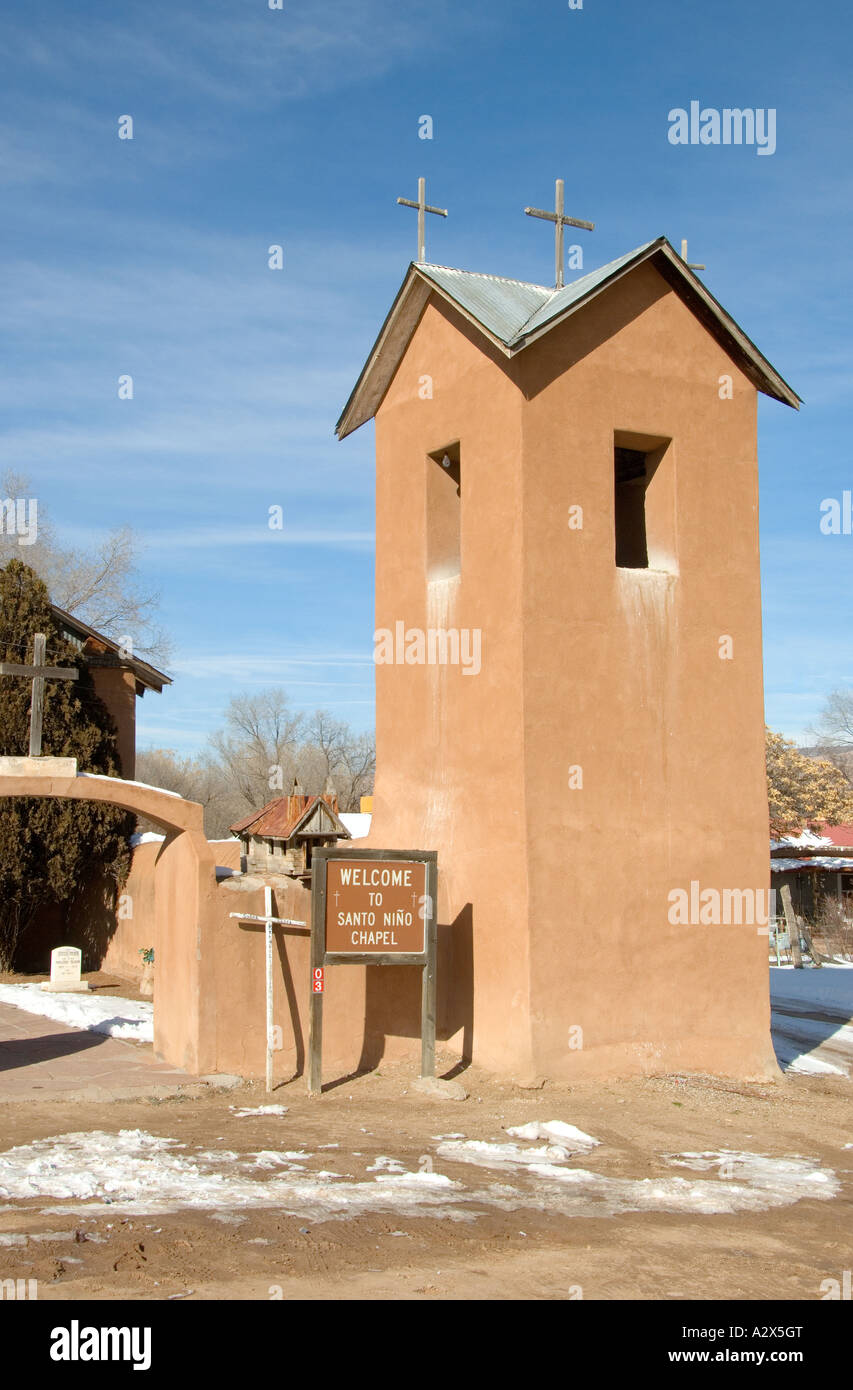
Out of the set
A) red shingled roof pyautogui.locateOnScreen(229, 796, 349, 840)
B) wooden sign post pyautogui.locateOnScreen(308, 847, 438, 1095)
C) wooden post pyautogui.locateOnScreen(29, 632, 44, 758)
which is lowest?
wooden sign post pyautogui.locateOnScreen(308, 847, 438, 1095)

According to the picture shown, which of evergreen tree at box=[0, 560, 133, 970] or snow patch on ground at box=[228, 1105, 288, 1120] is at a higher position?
evergreen tree at box=[0, 560, 133, 970]

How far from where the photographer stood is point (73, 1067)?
1289cm

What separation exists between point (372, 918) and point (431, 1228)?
4903 mm

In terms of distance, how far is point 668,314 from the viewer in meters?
13.8

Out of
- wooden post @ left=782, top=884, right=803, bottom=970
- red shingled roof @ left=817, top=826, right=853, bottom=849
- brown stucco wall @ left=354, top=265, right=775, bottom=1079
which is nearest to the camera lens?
brown stucco wall @ left=354, top=265, right=775, bottom=1079

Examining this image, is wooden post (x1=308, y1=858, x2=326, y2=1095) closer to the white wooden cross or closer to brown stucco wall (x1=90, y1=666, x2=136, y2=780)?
the white wooden cross

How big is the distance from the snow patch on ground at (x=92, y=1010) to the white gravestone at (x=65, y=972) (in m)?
0.31

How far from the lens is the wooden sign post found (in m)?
11.7

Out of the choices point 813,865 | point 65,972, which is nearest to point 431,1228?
point 65,972

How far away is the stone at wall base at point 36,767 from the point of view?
12.1 metres

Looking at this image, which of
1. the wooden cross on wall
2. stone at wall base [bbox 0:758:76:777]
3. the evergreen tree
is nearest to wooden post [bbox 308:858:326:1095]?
stone at wall base [bbox 0:758:76:777]

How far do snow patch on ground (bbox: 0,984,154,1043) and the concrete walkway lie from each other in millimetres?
258
